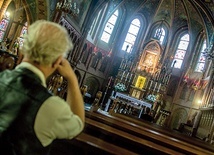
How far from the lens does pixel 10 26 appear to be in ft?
54.5

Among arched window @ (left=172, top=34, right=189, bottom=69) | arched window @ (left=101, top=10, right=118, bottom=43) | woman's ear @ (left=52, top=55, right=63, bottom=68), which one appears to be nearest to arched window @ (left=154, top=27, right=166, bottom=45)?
arched window @ (left=172, top=34, right=189, bottom=69)

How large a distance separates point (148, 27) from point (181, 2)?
10.7 ft

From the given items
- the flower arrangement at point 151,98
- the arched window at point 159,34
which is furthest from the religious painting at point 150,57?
the flower arrangement at point 151,98

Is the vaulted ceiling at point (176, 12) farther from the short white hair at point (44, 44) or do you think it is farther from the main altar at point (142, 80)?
the short white hair at point (44, 44)

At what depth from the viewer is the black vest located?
1.21 meters

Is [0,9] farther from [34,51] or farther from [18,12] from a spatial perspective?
[34,51]

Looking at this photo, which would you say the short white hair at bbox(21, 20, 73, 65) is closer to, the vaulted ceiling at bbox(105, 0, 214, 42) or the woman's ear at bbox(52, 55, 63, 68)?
the woman's ear at bbox(52, 55, 63, 68)

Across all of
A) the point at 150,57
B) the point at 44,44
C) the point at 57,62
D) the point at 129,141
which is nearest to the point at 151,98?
the point at 150,57

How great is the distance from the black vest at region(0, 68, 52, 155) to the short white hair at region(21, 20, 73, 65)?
121mm

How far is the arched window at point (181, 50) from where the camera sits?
21.6 metres

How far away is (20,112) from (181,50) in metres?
21.8

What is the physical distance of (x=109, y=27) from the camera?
2166cm

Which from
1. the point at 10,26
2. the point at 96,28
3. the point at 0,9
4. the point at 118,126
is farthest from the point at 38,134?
the point at 96,28

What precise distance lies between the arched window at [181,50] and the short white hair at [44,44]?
823 inches
